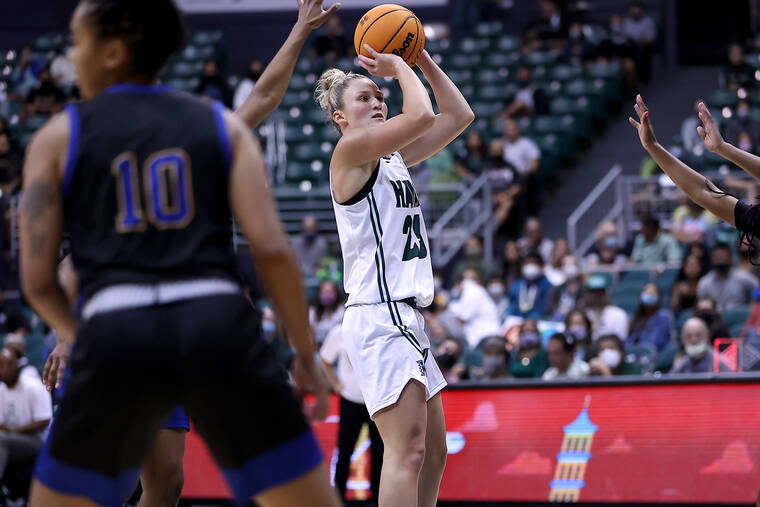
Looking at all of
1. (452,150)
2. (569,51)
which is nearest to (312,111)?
(452,150)

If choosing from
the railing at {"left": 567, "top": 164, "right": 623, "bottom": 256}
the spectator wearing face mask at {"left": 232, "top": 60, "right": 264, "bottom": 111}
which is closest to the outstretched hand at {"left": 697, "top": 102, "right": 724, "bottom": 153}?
the railing at {"left": 567, "top": 164, "right": 623, "bottom": 256}

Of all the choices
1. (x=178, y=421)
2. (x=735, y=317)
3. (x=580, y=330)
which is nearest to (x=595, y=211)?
(x=735, y=317)

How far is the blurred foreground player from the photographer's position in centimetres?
280

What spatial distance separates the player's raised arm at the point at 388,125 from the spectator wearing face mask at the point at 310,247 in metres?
9.53

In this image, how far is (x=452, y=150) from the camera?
1628 centimetres

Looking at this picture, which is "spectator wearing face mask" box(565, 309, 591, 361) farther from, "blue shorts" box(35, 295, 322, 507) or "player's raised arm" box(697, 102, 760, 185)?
"blue shorts" box(35, 295, 322, 507)

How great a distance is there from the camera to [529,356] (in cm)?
1033

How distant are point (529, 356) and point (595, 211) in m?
5.76

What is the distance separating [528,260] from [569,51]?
6.63 m

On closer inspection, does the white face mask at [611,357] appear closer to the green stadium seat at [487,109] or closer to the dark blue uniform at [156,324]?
the dark blue uniform at [156,324]

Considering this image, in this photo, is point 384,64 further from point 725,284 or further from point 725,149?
point 725,284

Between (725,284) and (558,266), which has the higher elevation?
(725,284)

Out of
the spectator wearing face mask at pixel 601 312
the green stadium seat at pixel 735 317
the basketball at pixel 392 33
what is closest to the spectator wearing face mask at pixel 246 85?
the spectator wearing face mask at pixel 601 312

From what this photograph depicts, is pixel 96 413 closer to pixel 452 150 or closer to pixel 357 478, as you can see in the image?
pixel 357 478
